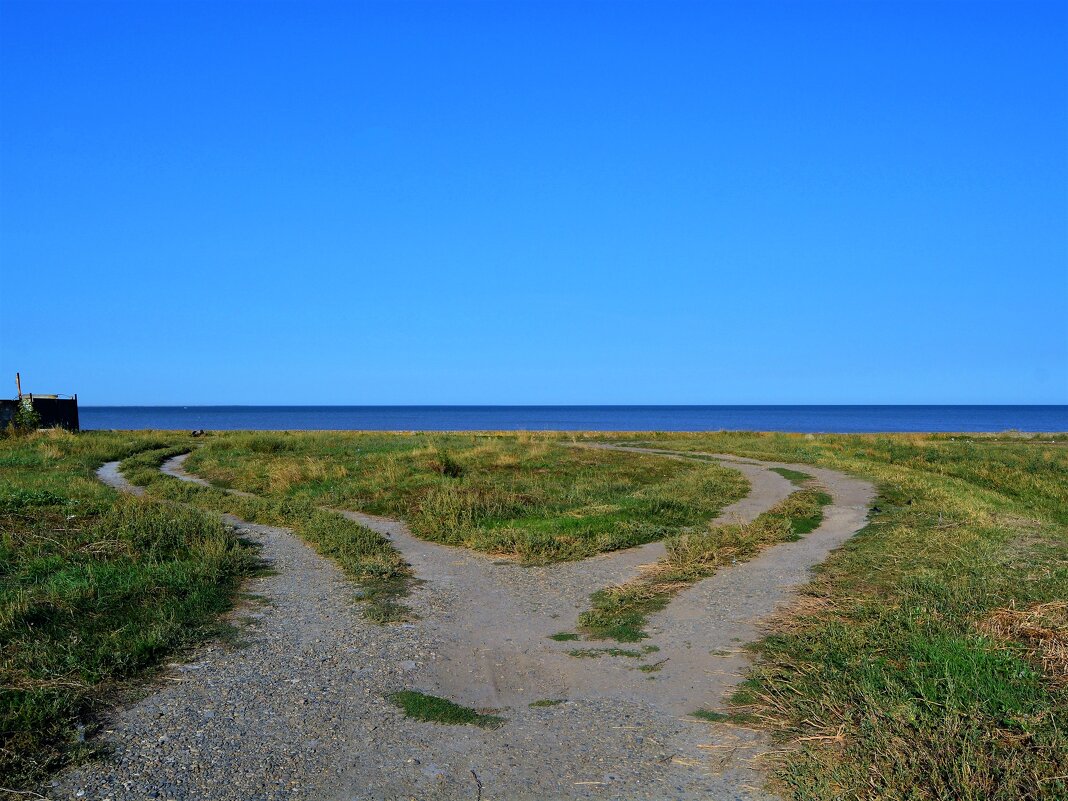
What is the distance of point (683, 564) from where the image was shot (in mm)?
13172

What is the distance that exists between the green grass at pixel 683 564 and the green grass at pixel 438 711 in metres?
2.65

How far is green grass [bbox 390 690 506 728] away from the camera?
7.00m

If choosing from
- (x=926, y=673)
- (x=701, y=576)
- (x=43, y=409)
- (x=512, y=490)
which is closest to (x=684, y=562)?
(x=701, y=576)

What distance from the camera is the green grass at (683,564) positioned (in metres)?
10.1

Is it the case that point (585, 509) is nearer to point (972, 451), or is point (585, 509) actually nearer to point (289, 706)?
point (289, 706)

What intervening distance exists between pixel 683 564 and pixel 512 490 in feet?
32.4

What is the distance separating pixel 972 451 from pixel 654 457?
707 inches

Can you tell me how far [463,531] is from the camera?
1628 centimetres

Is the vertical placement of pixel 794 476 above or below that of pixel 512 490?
below

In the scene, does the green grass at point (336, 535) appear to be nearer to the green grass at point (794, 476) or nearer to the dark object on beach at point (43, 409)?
the green grass at point (794, 476)

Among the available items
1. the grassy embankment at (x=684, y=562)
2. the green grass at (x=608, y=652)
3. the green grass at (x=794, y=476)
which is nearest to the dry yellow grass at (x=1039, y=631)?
the green grass at (x=608, y=652)

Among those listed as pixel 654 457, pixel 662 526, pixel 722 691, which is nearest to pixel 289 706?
pixel 722 691

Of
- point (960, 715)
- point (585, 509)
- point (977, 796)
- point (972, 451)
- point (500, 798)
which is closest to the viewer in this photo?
point (977, 796)

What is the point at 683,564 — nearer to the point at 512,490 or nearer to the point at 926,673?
the point at 926,673
